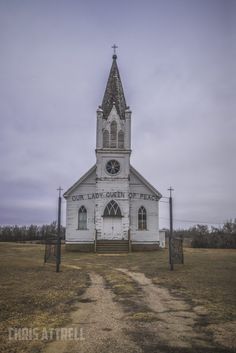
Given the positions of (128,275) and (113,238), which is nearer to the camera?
(128,275)

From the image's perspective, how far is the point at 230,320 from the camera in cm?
625

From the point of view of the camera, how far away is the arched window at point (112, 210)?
90.1 ft

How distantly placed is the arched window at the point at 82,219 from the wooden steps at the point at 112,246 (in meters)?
2.51

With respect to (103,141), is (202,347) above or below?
below

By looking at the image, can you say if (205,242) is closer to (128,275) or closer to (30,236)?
(128,275)

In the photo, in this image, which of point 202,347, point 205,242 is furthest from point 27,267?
point 205,242

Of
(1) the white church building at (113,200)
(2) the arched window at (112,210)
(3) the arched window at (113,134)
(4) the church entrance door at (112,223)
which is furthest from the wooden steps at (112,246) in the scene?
(3) the arched window at (113,134)

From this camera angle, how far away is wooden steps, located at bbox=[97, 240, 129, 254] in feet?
85.8

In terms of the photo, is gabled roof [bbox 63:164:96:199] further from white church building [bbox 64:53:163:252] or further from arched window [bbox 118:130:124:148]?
arched window [bbox 118:130:124:148]

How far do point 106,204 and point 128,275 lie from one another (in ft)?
49.4

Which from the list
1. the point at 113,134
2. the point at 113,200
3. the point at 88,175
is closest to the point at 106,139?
the point at 113,134

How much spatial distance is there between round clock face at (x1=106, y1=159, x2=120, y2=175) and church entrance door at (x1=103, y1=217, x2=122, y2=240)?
421 cm

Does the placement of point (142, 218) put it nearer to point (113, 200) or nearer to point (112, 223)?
point (112, 223)

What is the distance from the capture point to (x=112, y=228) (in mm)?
27438
